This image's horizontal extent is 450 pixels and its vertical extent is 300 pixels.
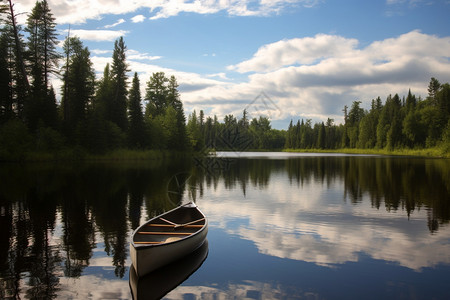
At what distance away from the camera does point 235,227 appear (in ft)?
51.5

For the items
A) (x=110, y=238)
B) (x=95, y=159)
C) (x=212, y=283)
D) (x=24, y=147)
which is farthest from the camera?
(x=95, y=159)

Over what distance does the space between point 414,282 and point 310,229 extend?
6.18m

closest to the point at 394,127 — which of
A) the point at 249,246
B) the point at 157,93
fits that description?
the point at 157,93

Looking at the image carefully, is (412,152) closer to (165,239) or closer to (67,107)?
(67,107)

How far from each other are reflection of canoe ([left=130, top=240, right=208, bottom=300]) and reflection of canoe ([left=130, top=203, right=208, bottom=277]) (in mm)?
229

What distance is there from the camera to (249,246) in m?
12.6

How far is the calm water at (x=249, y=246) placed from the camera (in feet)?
28.8

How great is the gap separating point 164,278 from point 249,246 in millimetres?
4249

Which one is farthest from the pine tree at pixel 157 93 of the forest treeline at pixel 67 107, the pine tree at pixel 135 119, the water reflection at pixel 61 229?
the water reflection at pixel 61 229

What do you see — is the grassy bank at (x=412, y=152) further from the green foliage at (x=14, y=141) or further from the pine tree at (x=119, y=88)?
the green foliage at (x=14, y=141)

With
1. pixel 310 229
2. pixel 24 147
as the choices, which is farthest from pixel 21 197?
pixel 24 147

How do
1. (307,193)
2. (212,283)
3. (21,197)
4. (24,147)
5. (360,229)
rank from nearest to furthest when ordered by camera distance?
(212,283)
(360,229)
(21,197)
(307,193)
(24,147)

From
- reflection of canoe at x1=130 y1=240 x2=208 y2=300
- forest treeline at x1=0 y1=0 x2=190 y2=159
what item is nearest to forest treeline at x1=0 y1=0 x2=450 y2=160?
forest treeline at x1=0 y1=0 x2=190 y2=159

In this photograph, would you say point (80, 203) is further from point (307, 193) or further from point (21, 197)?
point (307, 193)
